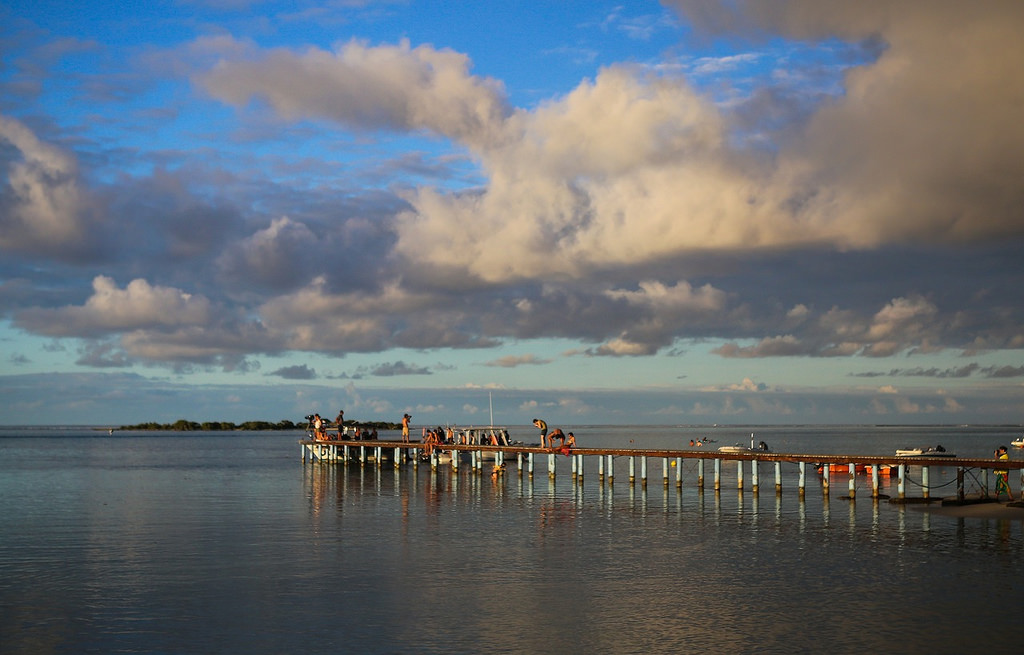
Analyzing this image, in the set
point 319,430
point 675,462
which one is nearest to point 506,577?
point 675,462

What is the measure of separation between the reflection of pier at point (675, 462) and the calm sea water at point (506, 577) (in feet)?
6.84

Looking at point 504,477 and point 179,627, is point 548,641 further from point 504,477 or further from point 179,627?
point 504,477

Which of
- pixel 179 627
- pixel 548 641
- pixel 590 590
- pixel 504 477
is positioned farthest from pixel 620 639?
pixel 504 477

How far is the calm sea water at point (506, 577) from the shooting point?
18438 millimetres

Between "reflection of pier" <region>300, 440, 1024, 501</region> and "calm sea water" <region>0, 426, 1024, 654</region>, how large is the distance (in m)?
2.09

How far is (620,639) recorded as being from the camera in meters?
18.2

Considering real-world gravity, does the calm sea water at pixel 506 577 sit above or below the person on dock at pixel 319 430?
below

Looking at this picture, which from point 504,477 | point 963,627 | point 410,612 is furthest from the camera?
point 504,477

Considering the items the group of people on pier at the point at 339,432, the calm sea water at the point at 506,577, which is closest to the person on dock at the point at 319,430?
the group of people on pier at the point at 339,432

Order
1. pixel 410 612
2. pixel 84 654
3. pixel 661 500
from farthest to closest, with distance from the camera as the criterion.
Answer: pixel 661 500
pixel 410 612
pixel 84 654

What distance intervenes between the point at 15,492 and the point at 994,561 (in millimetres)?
49531

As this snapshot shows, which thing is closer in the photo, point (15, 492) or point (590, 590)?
point (590, 590)

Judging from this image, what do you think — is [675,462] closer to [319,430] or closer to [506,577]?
[506,577]

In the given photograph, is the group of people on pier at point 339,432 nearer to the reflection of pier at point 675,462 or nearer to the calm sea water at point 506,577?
the reflection of pier at point 675,462
